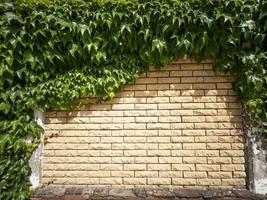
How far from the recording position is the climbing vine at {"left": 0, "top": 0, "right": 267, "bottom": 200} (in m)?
3.25

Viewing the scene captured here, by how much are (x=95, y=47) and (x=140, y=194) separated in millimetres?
1810

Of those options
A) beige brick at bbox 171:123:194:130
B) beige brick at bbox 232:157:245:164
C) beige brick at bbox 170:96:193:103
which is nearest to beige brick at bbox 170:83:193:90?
beige brick at bbox 170:96:193:103

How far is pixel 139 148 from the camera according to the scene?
11.1 ft

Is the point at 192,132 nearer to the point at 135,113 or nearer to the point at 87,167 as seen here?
the point at 135,113

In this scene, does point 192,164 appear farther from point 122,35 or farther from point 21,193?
point 21,193

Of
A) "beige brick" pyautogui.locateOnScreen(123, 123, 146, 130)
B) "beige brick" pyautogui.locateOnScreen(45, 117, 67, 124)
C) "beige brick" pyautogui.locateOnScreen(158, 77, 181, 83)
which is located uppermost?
"beige brick" pyautogui.locateOnScreen(158, 77, 181, 83)

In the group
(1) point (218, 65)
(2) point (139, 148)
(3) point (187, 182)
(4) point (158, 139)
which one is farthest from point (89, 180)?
(1) point (218, 65)

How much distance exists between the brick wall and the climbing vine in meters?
0.18

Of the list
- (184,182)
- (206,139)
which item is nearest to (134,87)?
(206,139)

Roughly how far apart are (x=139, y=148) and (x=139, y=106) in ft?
1.69

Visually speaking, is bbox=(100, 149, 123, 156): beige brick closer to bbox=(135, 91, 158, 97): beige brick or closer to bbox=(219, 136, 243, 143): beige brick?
bbox=(135, 91, 158, 97): beige brick

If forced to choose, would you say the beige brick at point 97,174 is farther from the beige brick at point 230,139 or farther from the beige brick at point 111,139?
the beige brick at point 230,139

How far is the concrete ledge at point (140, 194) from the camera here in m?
3.11

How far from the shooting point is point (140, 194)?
317 cm
